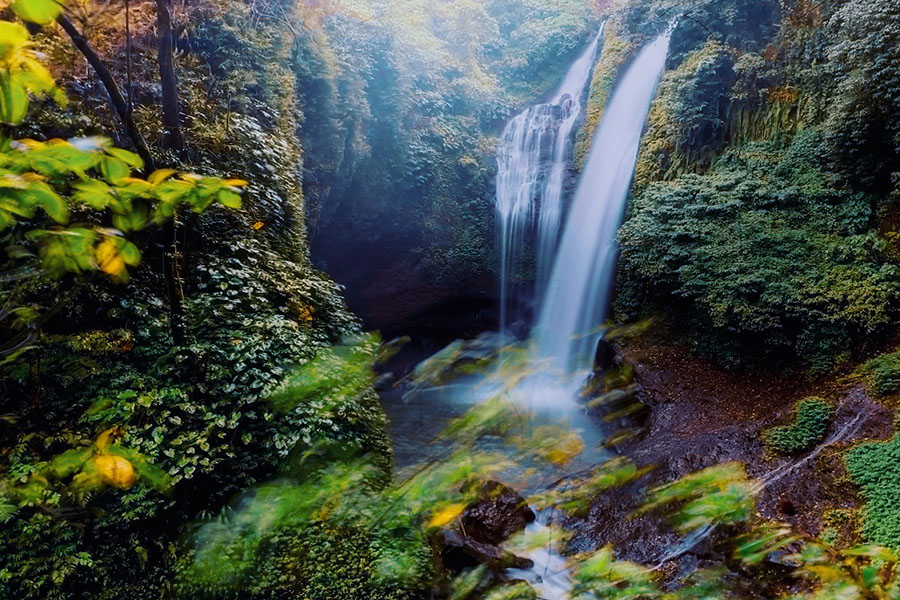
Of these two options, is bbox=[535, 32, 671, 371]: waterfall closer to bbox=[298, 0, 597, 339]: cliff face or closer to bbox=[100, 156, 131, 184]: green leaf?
bbox=[298, 0, 597, 339]: cliff face

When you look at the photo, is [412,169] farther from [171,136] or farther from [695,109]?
[171,136]

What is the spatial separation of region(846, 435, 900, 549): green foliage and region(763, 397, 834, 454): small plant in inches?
22.5

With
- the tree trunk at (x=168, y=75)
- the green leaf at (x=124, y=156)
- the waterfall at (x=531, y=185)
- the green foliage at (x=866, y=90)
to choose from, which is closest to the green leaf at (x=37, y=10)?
the green leaf at (x=124, y=156)

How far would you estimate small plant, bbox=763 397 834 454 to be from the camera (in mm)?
5375

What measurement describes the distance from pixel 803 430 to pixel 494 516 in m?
3.71

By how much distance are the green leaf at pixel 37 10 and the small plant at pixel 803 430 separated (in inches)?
266

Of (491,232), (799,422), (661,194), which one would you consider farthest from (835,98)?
(491,232)

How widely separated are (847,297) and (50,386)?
8512mm

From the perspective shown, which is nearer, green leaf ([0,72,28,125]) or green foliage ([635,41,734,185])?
green leaf ([0,72,28,125])

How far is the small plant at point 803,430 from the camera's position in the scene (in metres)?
5.38

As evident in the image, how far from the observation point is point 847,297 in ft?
20.1

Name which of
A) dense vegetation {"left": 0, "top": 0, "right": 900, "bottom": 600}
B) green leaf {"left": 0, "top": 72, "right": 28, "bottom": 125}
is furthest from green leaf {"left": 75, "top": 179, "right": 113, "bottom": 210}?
green leaf {"left": 0, "top": 72, "right": 28, "bottom": 125}

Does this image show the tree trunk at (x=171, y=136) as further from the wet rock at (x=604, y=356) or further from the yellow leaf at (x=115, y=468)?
the wet rock at (x=604, y=356)

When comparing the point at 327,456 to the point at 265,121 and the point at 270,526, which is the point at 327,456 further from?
the point at 265,121
